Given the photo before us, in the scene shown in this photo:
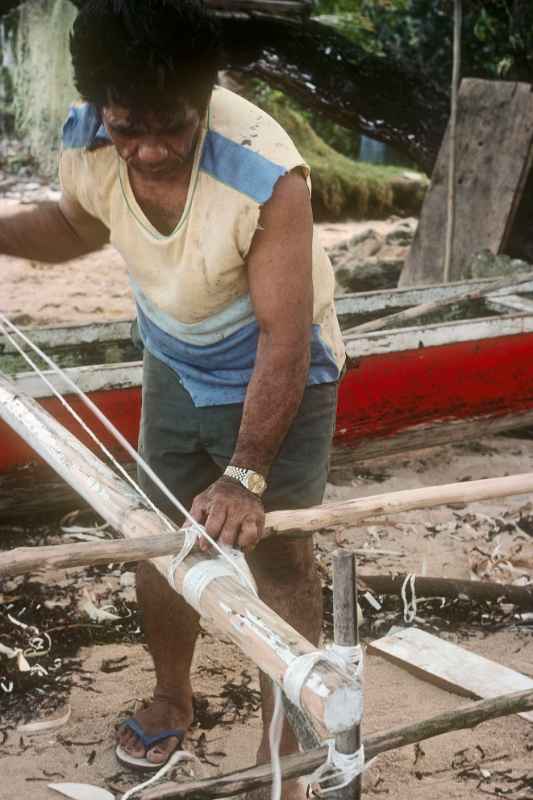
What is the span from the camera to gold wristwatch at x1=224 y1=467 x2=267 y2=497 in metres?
2.39

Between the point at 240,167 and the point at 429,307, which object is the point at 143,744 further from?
the point at 429,307

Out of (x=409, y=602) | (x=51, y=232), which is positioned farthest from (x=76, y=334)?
(x=51, y=232)

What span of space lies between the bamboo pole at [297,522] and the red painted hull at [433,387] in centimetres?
245

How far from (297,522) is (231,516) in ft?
0.48

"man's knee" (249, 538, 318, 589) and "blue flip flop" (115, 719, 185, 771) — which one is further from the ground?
"man's knee" (249, 538, 318, 589)

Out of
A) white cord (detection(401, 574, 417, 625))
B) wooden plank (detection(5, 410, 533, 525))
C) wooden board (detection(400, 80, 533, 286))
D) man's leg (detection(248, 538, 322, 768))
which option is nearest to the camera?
man's leg (detection(248, 538, 322, 768))

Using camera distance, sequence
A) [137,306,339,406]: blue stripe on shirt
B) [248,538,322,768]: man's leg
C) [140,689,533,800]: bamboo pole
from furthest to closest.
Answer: [248,538,322,768]: man's leg
[137,306,339,406]: blue stripe on shirt
[140,689,533,800]: bamboo pole

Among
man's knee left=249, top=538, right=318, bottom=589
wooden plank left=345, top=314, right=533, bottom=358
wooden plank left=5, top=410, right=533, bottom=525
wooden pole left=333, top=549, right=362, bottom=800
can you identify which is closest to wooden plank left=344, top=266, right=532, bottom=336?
wooden plank left=345, top=314, right=533, bottom=358

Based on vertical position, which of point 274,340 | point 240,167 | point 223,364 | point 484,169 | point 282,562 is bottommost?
point 282,562

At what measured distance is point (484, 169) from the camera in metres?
7.88

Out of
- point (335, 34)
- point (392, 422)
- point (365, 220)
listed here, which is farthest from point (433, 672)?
point (365, 220)

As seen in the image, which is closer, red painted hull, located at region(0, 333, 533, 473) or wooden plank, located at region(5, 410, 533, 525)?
wooden plank, located at region(5, 410, 533, 525)

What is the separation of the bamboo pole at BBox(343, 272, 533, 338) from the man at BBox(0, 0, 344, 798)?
239cm

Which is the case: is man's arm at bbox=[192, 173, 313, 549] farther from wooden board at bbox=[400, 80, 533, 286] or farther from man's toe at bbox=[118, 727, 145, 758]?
wooden board at bbox=[400, 80, 533, 286]
